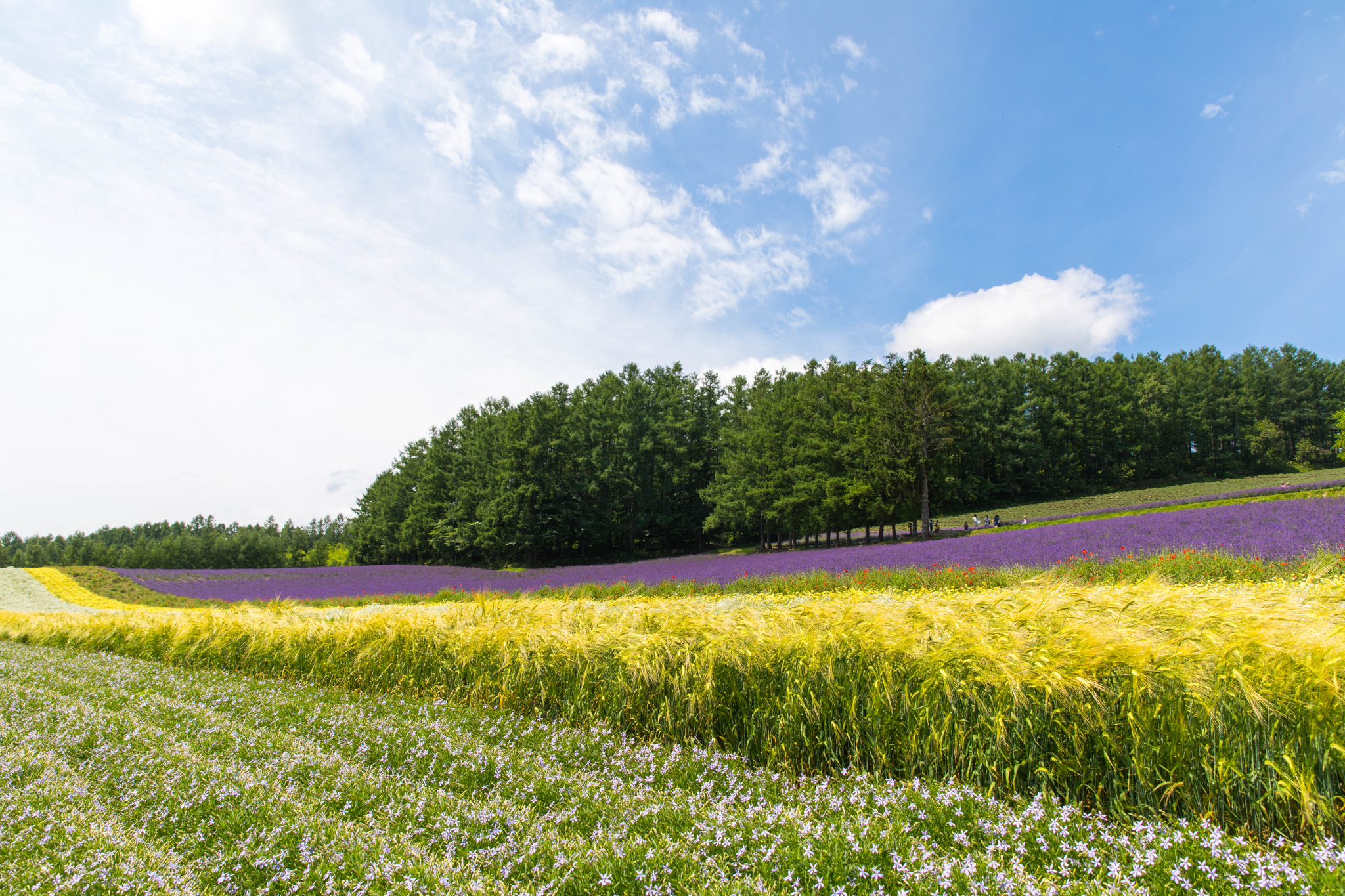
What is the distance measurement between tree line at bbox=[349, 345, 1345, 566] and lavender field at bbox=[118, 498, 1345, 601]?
398 inches

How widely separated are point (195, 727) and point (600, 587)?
10679 mm

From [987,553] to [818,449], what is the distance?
53.9 feet

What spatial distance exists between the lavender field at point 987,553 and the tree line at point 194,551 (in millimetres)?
33592

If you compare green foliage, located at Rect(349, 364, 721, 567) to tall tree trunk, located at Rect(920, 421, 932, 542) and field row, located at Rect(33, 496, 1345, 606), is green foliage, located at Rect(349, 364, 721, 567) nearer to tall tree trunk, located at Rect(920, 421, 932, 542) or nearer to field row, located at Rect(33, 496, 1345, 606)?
field row, located at Rect(33, 496, 1345, 606)

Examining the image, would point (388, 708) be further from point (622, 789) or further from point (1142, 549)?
point (1142, 549)

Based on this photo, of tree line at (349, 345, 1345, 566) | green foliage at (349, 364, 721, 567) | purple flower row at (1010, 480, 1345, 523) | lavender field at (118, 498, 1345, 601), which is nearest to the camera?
lavender field at (118, 498, 1345, 601)

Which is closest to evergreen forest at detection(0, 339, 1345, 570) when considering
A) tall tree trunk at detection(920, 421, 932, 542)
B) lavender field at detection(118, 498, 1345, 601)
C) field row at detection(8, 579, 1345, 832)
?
tall tree trunk at detection(920, 421, 932, 542)

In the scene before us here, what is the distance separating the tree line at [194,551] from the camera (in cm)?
6025

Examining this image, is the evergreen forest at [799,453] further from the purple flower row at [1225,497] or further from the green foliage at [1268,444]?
the purple flower row at [1225,497]

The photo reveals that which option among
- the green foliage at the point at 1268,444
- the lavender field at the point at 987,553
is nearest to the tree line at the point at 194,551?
the lavender field at the point at 987,553

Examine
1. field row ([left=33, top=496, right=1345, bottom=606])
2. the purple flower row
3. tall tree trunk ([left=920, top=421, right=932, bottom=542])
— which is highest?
tall tree trunk ([left=920, top=421, right=932, bottom=542])

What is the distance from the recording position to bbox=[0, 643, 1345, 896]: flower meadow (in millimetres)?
1968

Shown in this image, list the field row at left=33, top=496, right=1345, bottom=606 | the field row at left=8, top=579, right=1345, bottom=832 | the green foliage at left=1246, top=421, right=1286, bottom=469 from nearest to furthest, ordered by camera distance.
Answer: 1. the field row at left=8, top=579, right=1345, bottom=832
2. the field row at left=33, top=496, right=1345, bottom=606
3. the green foliage at left=1246, top=421, right=1286, bottom=469

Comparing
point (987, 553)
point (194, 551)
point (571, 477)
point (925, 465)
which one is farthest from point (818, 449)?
point (194, 551)
